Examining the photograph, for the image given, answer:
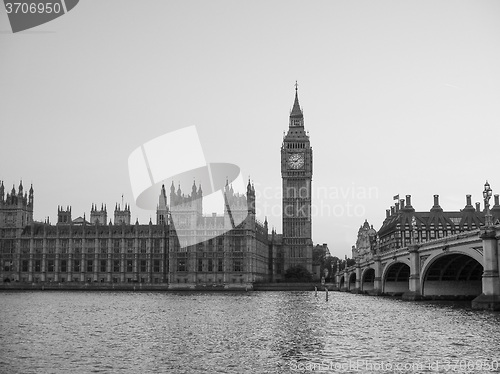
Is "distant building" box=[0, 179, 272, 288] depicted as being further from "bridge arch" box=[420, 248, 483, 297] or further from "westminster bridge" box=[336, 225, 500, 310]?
"bridge arch" box=[420, 248, 483, 297]

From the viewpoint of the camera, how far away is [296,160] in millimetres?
181625

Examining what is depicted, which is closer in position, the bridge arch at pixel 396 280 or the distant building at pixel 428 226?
the bridge arch at pixel 396 280

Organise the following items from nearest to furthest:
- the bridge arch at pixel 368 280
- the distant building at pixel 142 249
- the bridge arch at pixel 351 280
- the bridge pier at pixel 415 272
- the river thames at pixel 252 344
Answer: the river thames at pixel 252 344 → the bridge pier at pixel 415 272 → the bridge arch at pixel 368 280 → the bridge arch at pixel 351 280 → the distant building at pixel 142 249

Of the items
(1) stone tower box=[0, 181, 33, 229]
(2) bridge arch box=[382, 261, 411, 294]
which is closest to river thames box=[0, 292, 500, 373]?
(2) bridge arch box=[382, 261, 411, 294]

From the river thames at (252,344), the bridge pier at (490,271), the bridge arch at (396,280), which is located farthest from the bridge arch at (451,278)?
the river thames at (252,344)

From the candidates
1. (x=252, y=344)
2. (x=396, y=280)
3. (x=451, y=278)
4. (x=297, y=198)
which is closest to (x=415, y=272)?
(x=451, y=278)

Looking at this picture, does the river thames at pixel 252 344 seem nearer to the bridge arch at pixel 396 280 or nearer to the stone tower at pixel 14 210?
the bridge arch at pixel 396 280

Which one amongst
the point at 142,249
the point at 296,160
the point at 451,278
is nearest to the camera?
the point at 451,278

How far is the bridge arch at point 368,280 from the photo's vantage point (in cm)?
12419

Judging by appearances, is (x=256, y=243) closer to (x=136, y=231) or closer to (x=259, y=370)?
(x=136, y=231)

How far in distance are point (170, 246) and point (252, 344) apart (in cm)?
11980

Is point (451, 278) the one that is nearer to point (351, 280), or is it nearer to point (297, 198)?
point (351, 280)

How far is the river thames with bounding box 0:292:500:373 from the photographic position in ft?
92.3

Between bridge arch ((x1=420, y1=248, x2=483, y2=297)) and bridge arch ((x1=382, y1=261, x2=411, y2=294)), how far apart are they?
19.3 m
